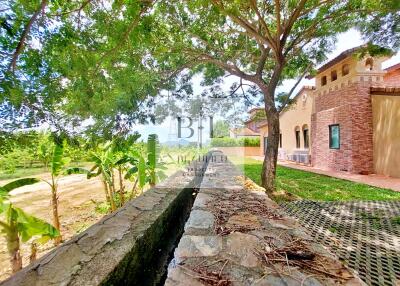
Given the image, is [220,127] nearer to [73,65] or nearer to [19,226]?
[73,65]

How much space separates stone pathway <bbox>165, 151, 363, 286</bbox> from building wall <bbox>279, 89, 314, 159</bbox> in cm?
1360

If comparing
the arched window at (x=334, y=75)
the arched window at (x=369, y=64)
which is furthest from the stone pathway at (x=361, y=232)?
the arched window at (x=334, y=75)

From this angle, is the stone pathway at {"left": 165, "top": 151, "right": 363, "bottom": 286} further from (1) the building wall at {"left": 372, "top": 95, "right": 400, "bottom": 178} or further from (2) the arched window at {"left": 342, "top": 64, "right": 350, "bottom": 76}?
(2) the arched window at {"left": 342, "top": 64, "right": 350, "bottom": 76}

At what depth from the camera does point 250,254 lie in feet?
6.35

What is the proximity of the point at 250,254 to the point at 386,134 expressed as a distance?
1206 centimetres

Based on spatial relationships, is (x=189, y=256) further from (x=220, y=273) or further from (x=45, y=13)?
(x=45, y=13)

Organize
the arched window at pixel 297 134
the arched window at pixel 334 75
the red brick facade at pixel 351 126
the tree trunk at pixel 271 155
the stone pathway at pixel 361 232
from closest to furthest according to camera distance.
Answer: the stone pathway at pixel 361 232 < the tree trunk at pixel 271 155 < the red brick facade at pixel 351 126 < the arched window at pixel 334 75 < the arched window at pixel 297 134

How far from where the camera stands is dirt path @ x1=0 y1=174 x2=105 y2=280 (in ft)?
19.9

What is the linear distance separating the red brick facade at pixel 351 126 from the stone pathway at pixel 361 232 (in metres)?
6.35

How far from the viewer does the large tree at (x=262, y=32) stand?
664 centimetres

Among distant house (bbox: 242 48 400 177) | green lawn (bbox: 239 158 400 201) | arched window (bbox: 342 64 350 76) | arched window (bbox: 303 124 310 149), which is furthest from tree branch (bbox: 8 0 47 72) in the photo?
arched window (bbox: 303 124 310 149)

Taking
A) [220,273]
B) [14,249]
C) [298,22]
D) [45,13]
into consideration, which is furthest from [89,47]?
[298,22]

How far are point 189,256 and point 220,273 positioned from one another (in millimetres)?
300

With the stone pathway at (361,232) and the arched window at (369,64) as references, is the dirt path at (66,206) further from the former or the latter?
the arched window at (369,64)
